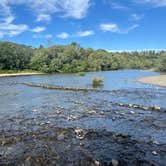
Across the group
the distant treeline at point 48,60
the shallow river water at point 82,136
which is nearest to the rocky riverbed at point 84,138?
the shallow river water at point 82,136

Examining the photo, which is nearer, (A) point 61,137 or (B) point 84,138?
(B) point 84,138

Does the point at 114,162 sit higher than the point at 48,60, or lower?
lower

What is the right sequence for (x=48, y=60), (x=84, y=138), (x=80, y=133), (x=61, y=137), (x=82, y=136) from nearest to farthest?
(x=84, y=138), (x=61, y=137), (x=82, y=136), (x=80, y=133), (x=48, y=60)

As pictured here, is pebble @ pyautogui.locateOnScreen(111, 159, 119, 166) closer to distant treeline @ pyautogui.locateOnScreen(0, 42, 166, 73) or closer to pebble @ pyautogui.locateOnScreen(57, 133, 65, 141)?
pebble @ pyautogui.locateOnScreen(57, 133, 65, 141)

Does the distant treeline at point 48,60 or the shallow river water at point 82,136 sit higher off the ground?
the distant treeline at point 48,60

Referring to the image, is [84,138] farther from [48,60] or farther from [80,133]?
[48,60]

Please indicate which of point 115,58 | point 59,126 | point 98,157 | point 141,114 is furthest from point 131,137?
point 115,58

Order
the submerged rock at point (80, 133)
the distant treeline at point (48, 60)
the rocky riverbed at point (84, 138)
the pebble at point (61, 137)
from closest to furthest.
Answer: the rocky riverbed at point (84, 138) < the pebble at point (61, 137) < the submerged rock at point (80, 133) < the distant treeline at point (48, 60)

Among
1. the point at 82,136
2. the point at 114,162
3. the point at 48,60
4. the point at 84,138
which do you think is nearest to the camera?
the point at 114,162

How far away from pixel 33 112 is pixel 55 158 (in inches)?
406

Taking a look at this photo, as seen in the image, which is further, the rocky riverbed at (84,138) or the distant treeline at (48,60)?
the distant treeline at (48,60)

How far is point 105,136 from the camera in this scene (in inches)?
533

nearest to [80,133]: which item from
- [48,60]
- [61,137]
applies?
[61,137]

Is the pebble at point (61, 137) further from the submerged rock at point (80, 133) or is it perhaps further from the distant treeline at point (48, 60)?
the distant treeline at point (48, 60)
